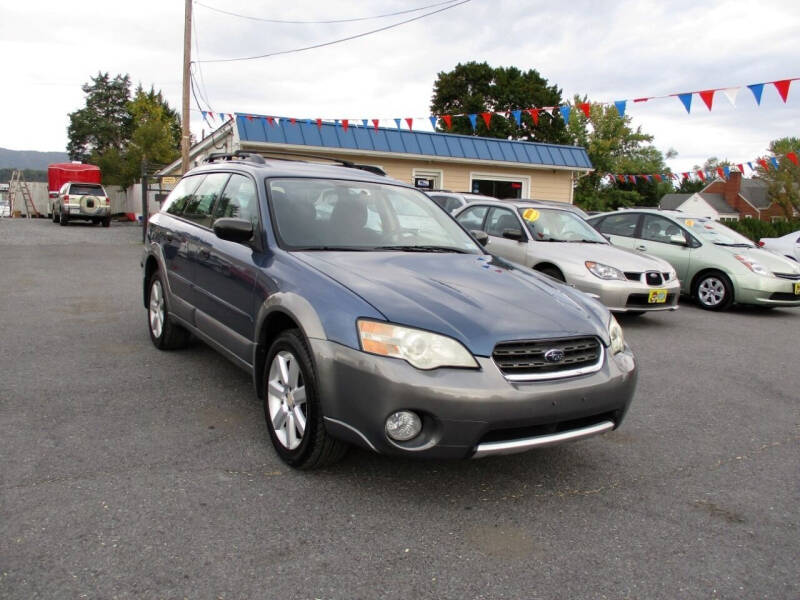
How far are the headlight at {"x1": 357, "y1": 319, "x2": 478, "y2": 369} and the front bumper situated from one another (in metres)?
0.03

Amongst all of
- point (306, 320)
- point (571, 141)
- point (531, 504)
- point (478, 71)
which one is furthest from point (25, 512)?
point (571, 141)

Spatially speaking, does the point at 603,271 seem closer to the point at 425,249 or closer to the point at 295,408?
the point at 425,249

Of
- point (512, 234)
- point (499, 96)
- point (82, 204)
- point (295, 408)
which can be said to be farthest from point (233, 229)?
point (499, 96)

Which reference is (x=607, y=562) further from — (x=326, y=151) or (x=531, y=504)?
(x=326, y=151)

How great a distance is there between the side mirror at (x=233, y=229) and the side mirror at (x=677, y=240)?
26.2 feet

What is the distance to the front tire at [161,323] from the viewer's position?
17.3 ft

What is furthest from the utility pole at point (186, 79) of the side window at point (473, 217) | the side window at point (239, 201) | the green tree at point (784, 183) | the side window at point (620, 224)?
the green tree at point (784, 183)

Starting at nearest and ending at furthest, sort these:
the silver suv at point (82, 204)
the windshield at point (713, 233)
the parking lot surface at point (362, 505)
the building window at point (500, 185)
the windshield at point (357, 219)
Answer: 1. the parking lot surface at point (362, 505)
2. the windshield at point (357, 219)
3. the windshield at point (713, 233)
4. the building window at point (500, 185)
5. the silver suv at point (82, 204)

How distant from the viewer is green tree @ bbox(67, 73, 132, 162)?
62.3m

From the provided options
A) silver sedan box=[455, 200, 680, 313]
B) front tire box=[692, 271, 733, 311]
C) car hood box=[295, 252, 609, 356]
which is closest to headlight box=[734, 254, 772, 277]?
front tire box=[692, 271, 733, 311]

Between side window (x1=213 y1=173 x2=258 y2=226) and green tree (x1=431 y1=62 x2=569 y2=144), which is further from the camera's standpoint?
green tree (x1=431 y1=62 x2=569 y2=144)

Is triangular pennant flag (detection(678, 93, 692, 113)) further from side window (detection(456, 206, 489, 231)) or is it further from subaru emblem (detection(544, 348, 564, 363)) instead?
subaru emblem (detection(544, 348, 564, 363))

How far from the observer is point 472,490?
3.08 m

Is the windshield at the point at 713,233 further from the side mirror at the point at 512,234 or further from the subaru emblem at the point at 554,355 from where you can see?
the subaru emblem at the point at 554,355
